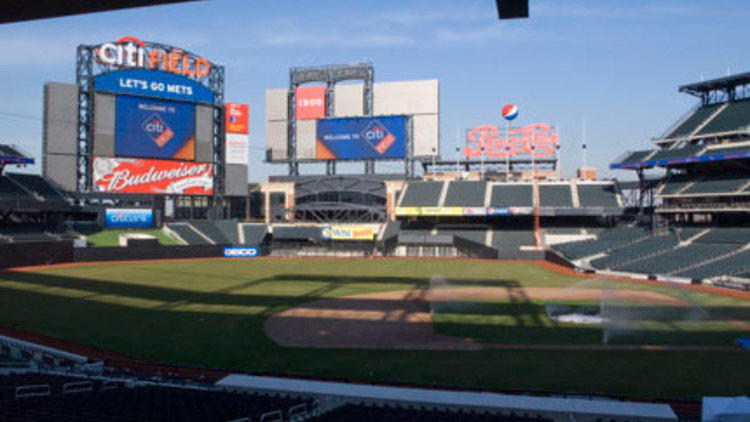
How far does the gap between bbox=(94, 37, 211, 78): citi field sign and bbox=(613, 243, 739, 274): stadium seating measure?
5165 cm

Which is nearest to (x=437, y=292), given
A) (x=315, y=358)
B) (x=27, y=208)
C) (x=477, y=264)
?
(x=315, y=358)

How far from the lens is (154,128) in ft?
219

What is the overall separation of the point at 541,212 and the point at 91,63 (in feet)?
170

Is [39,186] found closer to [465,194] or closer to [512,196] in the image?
[465,194]

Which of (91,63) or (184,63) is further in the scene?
(184,63)

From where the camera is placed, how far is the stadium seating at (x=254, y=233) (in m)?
72.1

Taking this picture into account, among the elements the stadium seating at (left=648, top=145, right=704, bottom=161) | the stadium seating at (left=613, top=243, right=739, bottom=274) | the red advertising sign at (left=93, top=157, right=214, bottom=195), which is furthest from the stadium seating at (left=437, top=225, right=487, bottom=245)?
the red advertising sign at (left=93, top=157, right=214, bottom=195)

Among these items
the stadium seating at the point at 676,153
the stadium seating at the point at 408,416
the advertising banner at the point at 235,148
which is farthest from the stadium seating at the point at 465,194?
the stadium seating at the point at 408,416

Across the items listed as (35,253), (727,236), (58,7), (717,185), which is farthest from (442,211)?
(58,7)

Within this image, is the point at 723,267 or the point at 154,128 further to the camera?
the point at 154,128

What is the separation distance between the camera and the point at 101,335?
23.3 metres

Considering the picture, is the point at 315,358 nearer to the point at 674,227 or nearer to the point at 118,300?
the point at 118,300

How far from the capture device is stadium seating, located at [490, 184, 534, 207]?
67.9m

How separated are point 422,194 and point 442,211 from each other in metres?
5.01
